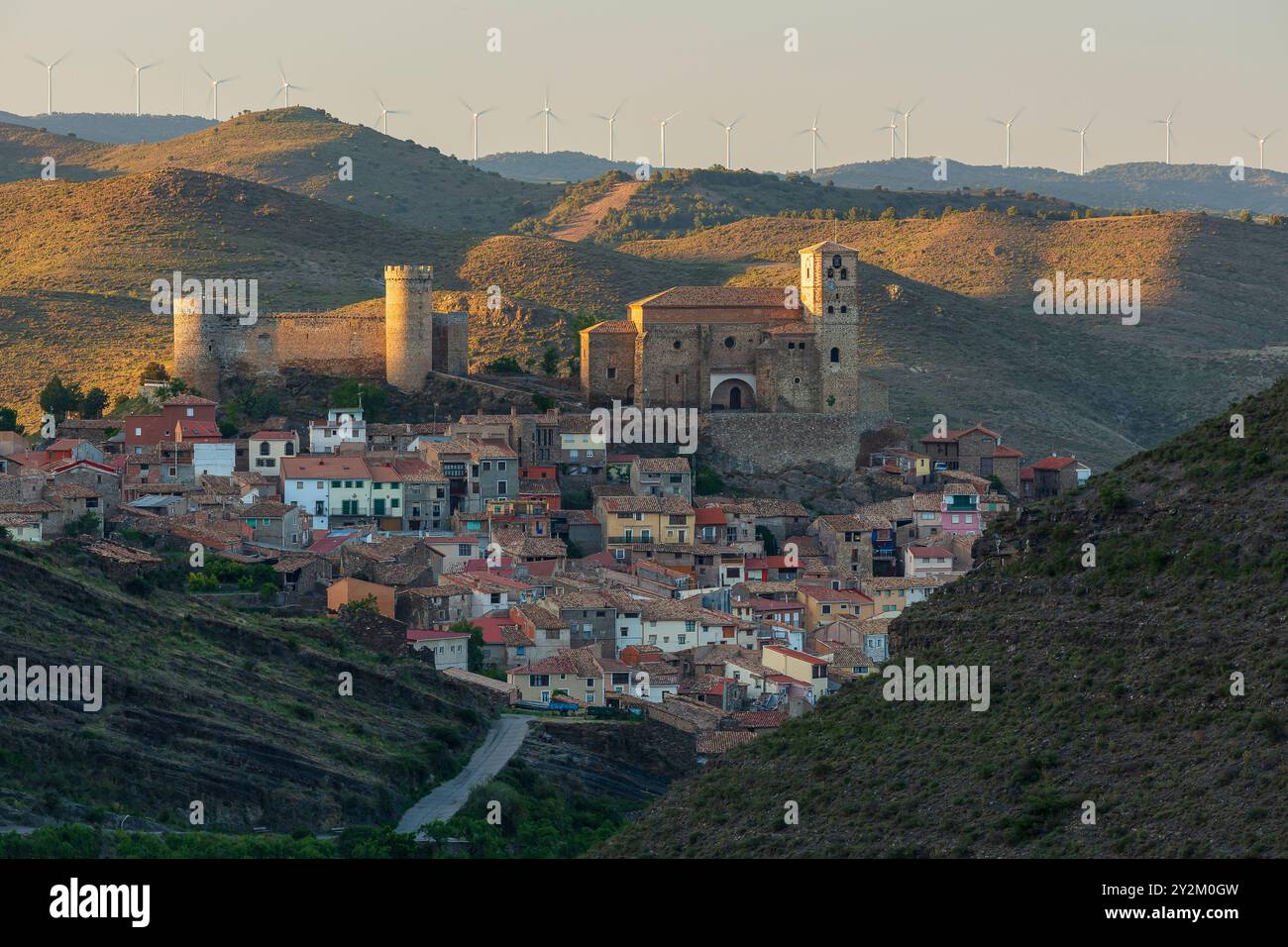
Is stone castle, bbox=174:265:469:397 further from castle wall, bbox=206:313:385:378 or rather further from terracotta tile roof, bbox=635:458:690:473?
terracotta tile roof, bbox=635:458:690:473

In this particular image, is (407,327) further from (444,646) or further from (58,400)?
(444,646)

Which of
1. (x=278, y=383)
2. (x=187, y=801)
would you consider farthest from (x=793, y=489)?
(x=187, y=801)

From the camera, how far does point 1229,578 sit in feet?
80.1

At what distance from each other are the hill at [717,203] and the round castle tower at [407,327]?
60.5m

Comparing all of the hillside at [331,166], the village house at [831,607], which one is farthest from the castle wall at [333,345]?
the hillside at [331,166]

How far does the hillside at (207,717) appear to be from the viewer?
3125 centimetres

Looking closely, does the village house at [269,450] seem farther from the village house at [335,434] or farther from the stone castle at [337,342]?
the stone castle at [337,342]

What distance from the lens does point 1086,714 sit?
76.8ft

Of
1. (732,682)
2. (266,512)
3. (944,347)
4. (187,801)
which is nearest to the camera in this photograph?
(187,801)

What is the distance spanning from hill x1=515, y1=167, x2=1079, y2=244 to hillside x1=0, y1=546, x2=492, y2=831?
80930 mm

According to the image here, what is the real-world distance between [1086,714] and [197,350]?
37.7 m

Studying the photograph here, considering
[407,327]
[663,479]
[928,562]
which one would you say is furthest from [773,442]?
[407,327]
